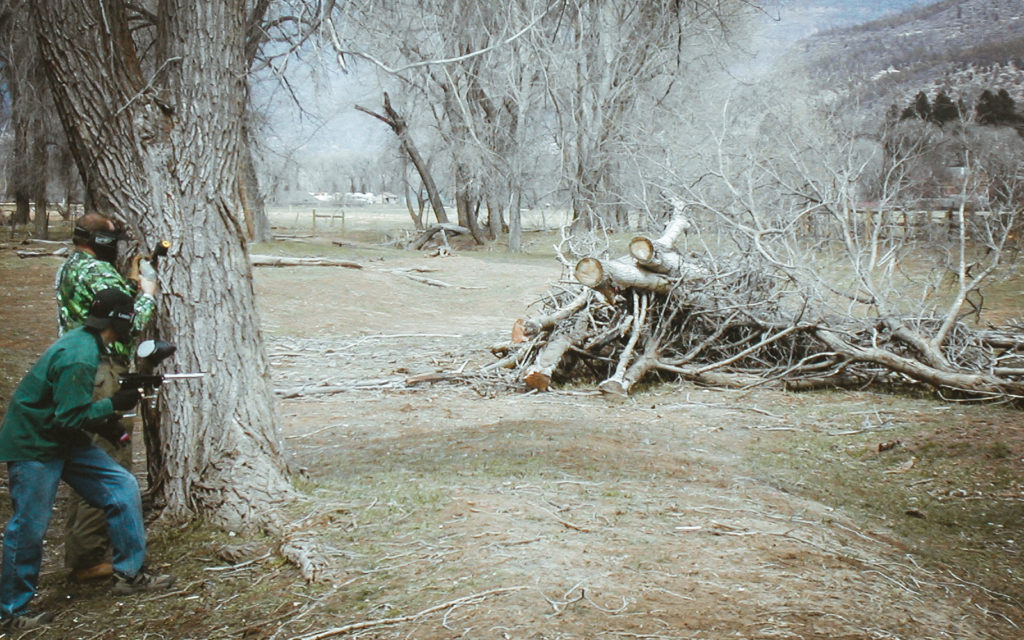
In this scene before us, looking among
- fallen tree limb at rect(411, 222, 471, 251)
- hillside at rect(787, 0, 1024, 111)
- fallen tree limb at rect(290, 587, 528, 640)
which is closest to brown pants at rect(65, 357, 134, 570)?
fallen tree limb at rect(290, 587, 528, 640)

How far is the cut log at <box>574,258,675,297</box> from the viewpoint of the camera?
852 cm

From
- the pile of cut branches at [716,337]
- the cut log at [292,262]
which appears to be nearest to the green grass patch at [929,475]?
the pile of cut branches at [716,337]

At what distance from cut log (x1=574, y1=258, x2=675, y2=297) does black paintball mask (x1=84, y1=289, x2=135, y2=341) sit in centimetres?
528

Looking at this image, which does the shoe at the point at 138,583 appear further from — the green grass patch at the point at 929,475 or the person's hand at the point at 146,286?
the green grass patch at the point at 929,475

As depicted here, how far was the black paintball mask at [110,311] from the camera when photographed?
3.65 meters

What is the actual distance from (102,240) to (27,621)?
1693 mm

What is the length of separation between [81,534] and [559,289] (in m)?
6.94

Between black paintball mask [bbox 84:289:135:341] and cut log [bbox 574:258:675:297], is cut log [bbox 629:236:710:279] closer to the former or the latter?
cut log [bbox 574:258:675:297]

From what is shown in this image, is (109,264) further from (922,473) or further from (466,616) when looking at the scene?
(922,473)

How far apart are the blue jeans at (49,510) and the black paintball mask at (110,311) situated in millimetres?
540

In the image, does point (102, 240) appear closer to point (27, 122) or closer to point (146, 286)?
point (146, 286)

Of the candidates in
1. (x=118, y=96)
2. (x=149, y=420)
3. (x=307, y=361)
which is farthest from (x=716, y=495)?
(x=307, y=361)

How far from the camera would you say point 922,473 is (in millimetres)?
5898

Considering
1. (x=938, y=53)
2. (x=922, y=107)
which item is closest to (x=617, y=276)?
(x=922, y=107)
